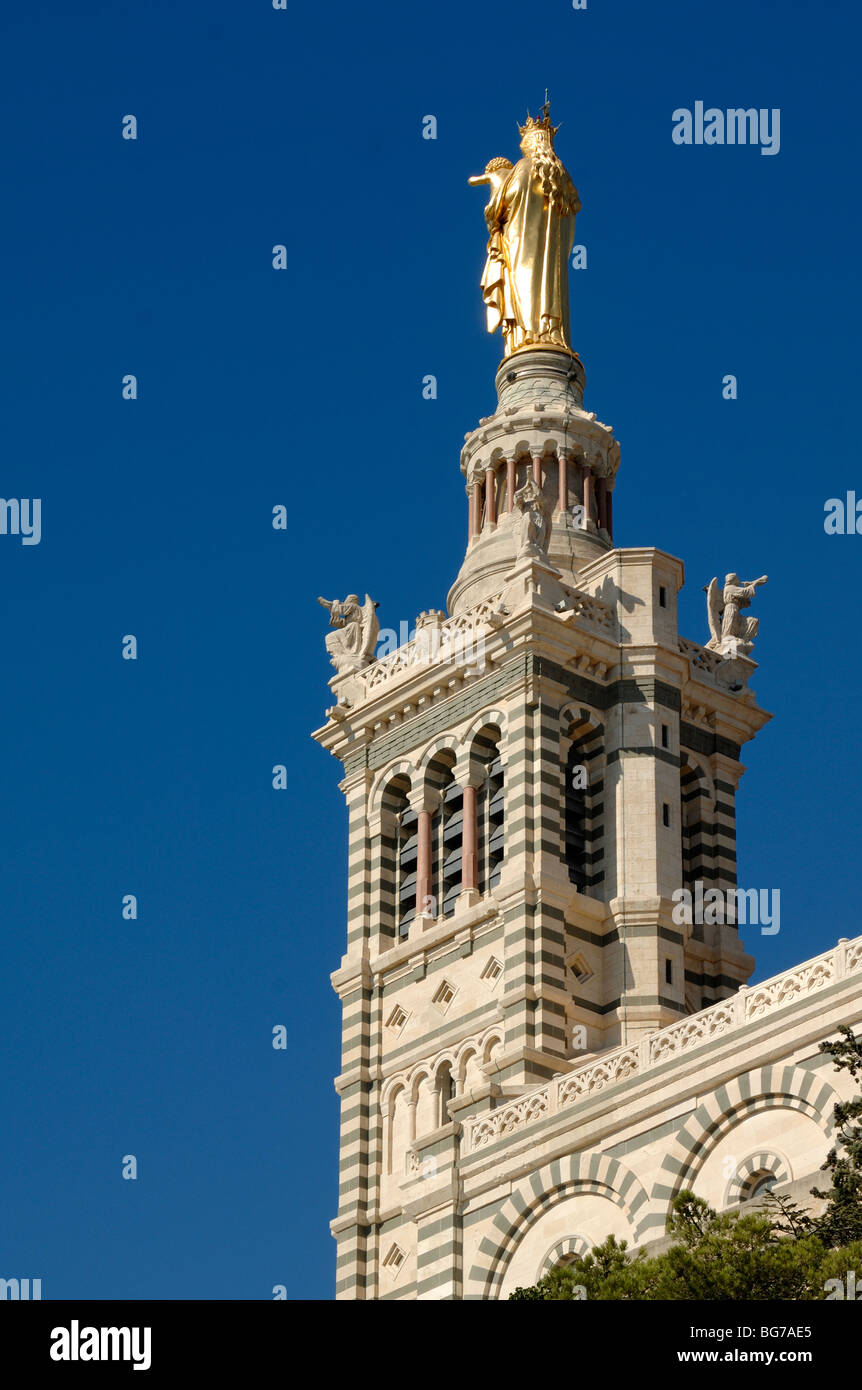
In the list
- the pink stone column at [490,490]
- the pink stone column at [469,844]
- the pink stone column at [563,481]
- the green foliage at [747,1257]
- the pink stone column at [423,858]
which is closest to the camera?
the green foliage at [747,1257]

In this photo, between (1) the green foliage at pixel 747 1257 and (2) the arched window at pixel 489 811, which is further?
(2) the arched window at pixel 489 811

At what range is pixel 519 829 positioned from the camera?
71812 millimetres

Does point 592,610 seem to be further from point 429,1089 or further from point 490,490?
point 429,1089

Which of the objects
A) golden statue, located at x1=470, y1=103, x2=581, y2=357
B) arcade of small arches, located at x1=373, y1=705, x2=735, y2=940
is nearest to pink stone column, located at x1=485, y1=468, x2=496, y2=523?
golden statue, located at x1=470, y1=103, x2=581, y2=357

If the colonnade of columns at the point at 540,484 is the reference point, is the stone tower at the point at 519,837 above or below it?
below

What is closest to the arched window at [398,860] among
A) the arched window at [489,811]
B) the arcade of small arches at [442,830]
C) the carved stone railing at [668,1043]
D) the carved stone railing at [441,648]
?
the arcade of small arches at [442,830]

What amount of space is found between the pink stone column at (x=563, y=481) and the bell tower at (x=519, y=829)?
0.06 metres

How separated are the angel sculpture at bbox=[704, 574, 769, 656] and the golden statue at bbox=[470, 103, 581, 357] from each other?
924cm

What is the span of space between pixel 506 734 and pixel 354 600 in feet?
28.6

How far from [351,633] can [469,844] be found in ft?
28.3

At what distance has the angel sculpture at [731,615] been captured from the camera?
257 ft

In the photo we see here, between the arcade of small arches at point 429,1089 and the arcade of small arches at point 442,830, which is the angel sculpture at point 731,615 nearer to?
the arcade of small arches at point 442,830
